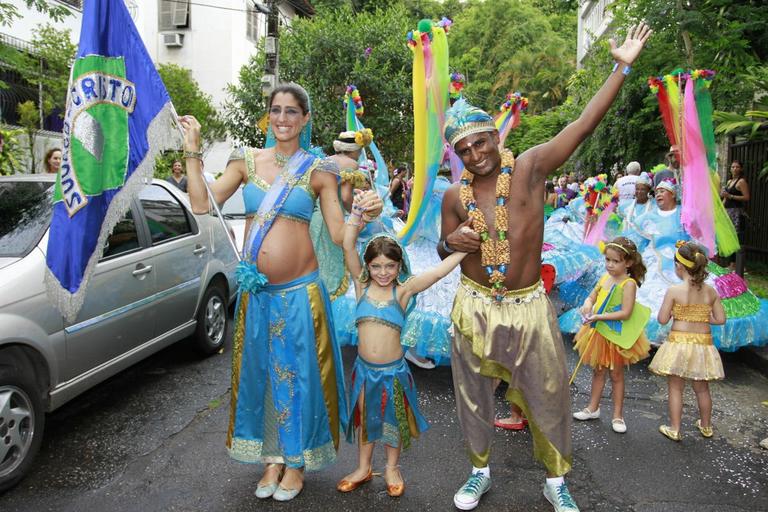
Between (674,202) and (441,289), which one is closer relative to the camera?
(441,289)

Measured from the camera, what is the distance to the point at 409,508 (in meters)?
3.11

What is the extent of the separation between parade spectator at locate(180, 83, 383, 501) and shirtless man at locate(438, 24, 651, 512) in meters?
0.52

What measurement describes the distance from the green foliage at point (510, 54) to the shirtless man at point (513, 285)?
3202cm

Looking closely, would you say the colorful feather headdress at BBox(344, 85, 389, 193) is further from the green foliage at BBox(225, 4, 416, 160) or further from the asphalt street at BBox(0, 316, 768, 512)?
the green foliage at BBox(225, 4, 416, 160)

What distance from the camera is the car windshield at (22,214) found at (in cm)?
367

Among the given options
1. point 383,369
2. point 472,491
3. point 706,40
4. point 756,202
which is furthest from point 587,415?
point 756,202

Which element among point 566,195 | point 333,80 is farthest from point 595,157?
point 333,80

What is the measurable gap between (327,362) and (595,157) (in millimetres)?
14557

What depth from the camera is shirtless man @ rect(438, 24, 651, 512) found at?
2926mm

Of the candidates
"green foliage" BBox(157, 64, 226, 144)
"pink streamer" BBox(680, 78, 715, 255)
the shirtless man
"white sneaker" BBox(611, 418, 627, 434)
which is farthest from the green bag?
"green foliage" BBox(157, 64, 226, 144)

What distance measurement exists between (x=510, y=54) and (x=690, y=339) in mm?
40023

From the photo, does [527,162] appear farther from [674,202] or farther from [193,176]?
[674,202]

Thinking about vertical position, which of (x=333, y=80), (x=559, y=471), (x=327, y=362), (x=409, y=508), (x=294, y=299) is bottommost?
(x=409, y=508)

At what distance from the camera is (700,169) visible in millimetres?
5648
